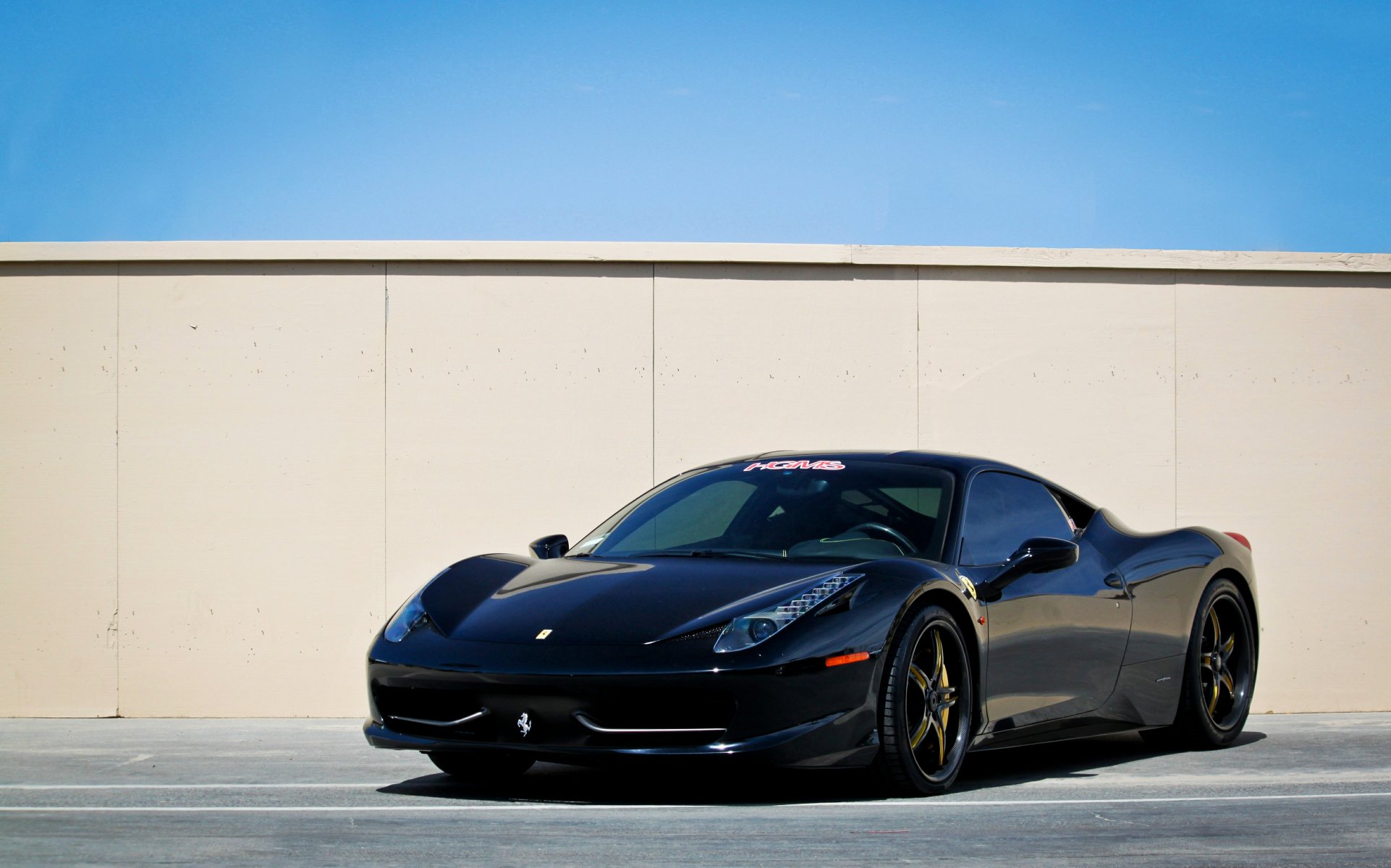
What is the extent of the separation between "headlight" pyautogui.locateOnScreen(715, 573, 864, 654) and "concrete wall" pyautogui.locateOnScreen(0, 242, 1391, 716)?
14.9ft

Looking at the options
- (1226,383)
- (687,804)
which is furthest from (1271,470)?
(687,804)

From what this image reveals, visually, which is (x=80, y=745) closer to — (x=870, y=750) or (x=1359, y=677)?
(x=870, y=750)

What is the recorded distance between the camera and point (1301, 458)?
10.0 metres

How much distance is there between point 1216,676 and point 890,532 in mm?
2392

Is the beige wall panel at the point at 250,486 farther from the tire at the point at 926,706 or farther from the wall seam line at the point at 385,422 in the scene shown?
the tire at the point at 926,706

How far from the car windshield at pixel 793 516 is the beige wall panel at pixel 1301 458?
14.4ft

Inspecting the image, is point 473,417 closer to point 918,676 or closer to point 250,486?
point 250,486

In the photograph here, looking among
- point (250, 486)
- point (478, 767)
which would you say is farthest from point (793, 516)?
point (250, 486)

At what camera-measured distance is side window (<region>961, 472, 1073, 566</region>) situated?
600cm

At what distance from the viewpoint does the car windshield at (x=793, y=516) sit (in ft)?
19.2

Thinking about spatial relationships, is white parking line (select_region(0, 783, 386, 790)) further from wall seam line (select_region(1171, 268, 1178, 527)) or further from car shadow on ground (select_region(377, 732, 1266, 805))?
wall seam line (select_region(1171, 268, 1178, 527))

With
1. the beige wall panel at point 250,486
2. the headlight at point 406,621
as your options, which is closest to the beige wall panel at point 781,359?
the beige wall panel at point 250,486

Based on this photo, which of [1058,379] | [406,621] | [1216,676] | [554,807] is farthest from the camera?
Answer: [1058,379]

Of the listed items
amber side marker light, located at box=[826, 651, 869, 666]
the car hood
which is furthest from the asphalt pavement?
the car hood
